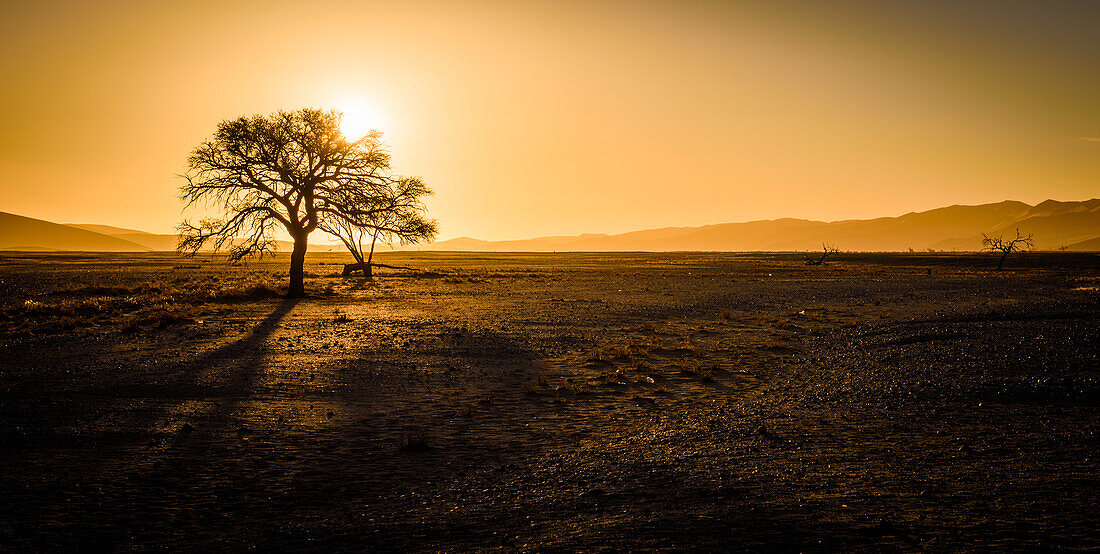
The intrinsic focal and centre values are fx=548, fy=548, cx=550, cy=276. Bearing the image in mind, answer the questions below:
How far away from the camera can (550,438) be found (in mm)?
9070

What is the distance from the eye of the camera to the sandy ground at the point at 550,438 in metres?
5.69

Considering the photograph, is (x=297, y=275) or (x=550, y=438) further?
(x=297, y=275)

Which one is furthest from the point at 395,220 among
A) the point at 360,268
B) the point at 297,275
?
the point at 360,268

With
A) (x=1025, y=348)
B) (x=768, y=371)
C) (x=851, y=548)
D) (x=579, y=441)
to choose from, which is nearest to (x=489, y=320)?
(x=768, y=371)

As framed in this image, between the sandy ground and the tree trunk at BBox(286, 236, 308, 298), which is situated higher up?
the tree trunk at BBox(286, 236, 308, 298)

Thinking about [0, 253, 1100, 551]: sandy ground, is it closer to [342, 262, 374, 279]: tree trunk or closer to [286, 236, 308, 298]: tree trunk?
[286, 236, 308, 298]: tree trunk

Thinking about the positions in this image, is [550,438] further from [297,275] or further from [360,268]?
[360,268]

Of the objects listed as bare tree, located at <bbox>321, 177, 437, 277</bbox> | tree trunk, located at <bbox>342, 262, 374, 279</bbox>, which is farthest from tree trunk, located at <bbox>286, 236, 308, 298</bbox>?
tree trunk, located at <bbox>342, 262, 374, 279</bbox>

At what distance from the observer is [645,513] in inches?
236

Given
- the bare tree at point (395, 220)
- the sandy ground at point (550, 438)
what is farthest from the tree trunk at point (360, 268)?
the sandy ground at point (550, 438)

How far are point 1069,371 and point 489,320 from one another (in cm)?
1825

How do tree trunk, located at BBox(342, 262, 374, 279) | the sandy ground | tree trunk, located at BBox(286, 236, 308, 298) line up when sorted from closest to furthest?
the sandy ground, tree trunk, located at BBox(286, 236, 308, 298), tree trunk, located at BBox(342, 262, 374, 279)

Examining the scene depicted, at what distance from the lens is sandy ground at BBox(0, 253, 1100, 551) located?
5.69 metres

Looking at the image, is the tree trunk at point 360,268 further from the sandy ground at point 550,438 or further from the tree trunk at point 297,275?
the sandy ground at point 550,438
